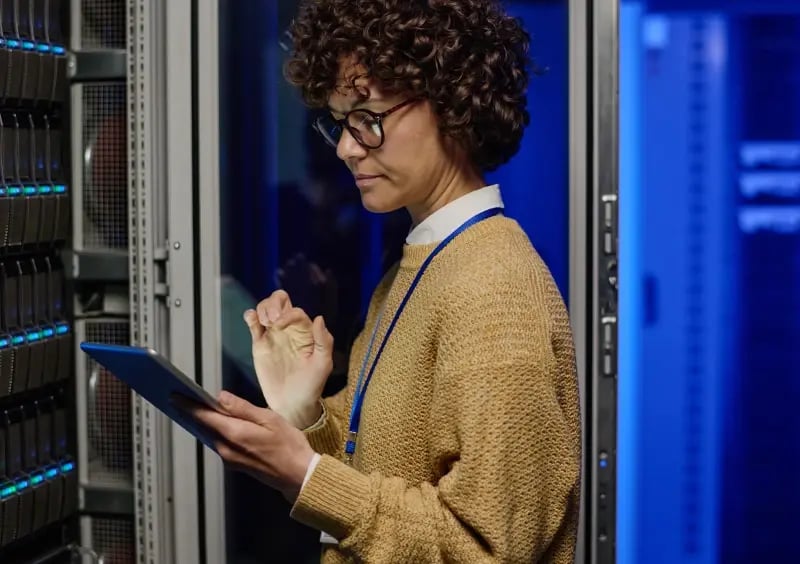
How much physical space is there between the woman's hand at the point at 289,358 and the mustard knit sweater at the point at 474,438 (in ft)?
0.98

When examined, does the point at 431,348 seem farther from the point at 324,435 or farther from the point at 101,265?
the point at 101,265

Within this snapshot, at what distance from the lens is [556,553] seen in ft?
5.01

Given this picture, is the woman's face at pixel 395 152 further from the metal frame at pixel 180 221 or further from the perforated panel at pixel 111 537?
the perforated panel at pixel 111 537

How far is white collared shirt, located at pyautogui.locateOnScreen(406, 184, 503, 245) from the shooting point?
1618 mm

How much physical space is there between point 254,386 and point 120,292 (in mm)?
396

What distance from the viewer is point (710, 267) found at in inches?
111

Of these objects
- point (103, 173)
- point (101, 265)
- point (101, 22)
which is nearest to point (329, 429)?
point (101, 265)

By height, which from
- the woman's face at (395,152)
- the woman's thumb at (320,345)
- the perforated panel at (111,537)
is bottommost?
the perforated panel at (111,537)

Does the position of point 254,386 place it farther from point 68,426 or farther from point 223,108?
point 223,108

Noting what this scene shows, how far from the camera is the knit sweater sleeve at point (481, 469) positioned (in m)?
1.38

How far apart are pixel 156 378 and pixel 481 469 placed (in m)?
0.44

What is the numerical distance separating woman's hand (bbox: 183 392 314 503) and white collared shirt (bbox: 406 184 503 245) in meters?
0.41

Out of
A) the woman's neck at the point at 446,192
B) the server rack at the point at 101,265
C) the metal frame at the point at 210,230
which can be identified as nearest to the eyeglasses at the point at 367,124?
the woman's neck at the point at 446,192

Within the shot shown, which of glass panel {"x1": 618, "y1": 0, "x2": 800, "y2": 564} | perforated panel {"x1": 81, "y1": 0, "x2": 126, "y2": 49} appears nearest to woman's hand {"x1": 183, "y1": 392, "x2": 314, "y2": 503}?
perforated panel {"x1": 81, "y1": 0, "x2": 126, "y2": 49}
